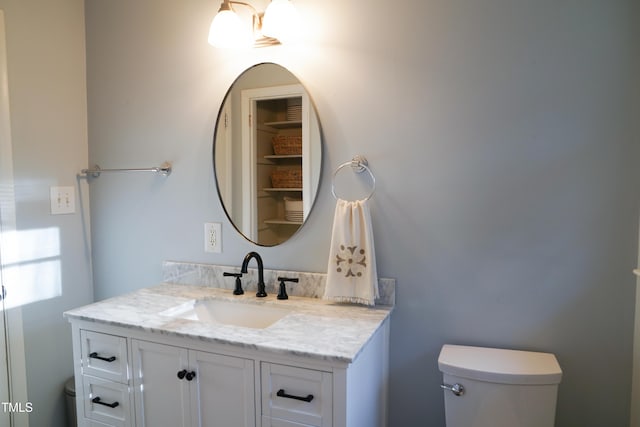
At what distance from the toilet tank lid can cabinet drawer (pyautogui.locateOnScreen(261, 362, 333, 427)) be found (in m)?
0.41

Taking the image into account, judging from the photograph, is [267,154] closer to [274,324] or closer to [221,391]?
[274,324]

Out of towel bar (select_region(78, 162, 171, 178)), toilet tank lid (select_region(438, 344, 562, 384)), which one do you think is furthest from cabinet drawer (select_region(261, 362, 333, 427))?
towel bar (select_region(78, 162, 171, 178))

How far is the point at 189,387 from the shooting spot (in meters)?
1.37

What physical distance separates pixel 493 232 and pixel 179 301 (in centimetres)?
125

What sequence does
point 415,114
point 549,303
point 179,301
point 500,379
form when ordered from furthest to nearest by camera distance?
point 179,301 < point 415,114 < point 549,303 < point 500,379

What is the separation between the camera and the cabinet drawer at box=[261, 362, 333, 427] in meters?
1.18

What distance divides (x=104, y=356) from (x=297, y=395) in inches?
30.4

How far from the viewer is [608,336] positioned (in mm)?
1358

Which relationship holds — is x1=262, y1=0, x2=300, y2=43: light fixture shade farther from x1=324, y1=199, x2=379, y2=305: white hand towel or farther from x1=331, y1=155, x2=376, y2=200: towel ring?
x1=324, y1=199, x2=379, y2=305: white hand towel

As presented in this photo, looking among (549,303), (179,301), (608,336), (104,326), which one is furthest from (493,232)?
(104,326)

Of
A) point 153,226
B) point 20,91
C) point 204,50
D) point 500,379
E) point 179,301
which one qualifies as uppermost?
point 204,50

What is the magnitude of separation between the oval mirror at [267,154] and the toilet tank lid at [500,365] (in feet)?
2.54

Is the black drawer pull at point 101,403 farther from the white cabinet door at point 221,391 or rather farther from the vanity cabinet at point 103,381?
the white cabinet door at point 221,391

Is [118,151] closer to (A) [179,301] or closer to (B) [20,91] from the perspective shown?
(B) [20,91]
